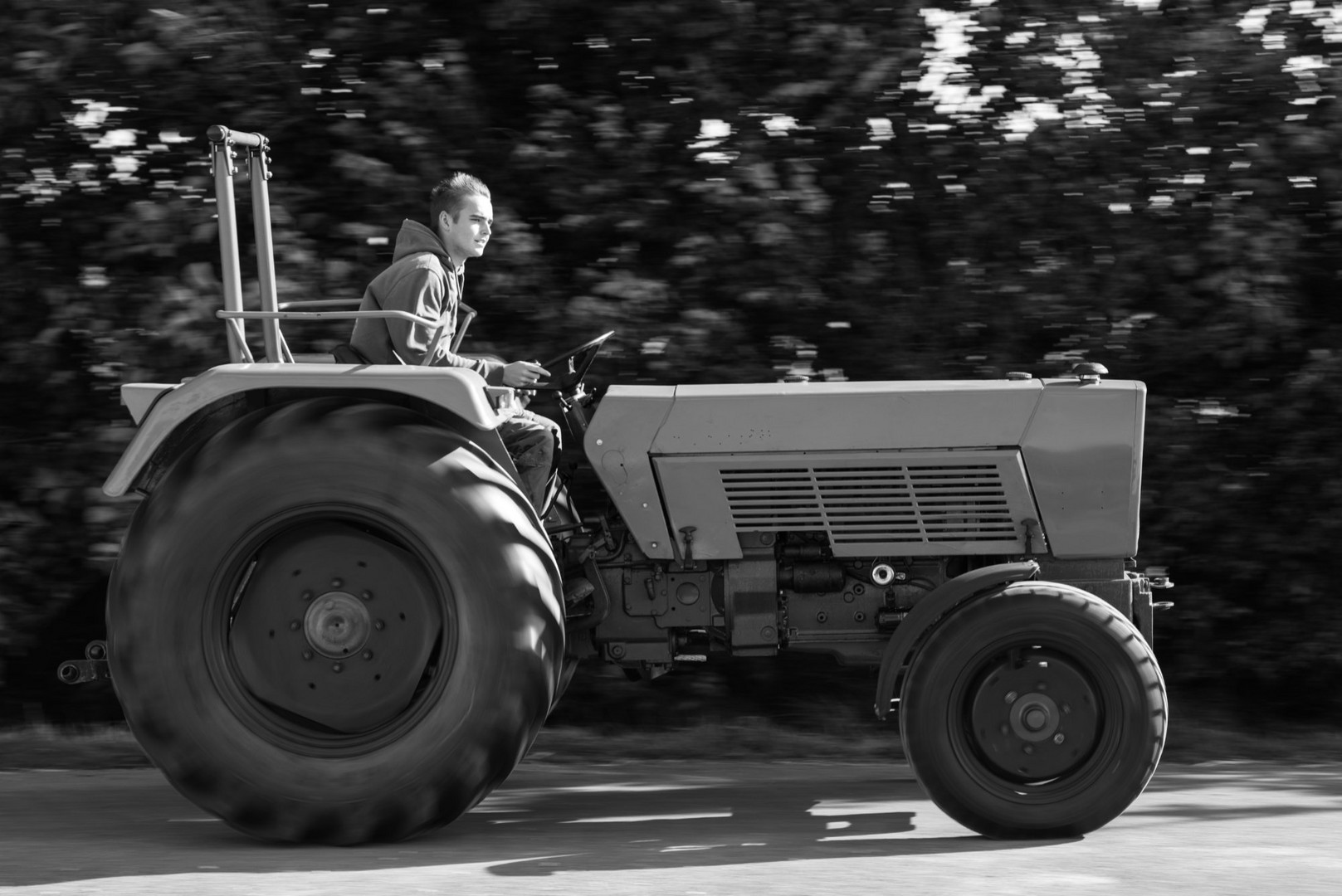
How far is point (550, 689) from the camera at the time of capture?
15.1 feet

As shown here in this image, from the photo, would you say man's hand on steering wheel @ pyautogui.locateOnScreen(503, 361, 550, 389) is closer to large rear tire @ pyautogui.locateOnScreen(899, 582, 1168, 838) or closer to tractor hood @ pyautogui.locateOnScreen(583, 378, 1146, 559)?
tractor hood @ pyautogui.locateOnScreen(583, 378, 1146, 559)

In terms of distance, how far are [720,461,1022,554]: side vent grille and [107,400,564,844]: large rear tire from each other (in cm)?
73

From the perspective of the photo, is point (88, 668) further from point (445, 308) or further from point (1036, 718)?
point (1036, 718)

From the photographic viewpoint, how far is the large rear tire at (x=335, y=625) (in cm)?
454

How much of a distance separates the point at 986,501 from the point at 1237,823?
1.24 m

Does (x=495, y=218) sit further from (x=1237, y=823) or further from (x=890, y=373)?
(x=1237, y=823)

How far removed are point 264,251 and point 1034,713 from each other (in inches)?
109

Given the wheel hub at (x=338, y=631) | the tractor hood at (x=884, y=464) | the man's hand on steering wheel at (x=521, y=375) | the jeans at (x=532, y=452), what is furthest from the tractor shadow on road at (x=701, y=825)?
the man's hand on steering wheel at (x=521, y=375)

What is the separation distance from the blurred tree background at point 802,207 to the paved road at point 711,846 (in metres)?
1.67

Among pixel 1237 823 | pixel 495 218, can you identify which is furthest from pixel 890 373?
pixel 1237 823

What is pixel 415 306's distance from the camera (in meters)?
4.92

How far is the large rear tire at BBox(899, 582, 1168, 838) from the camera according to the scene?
4.57 m

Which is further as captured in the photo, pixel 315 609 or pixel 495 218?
pixel 495 218

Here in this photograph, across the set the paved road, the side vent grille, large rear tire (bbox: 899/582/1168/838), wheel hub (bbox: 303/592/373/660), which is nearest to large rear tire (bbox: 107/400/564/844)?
wheel hub (bbox: 303/592/373/660)
